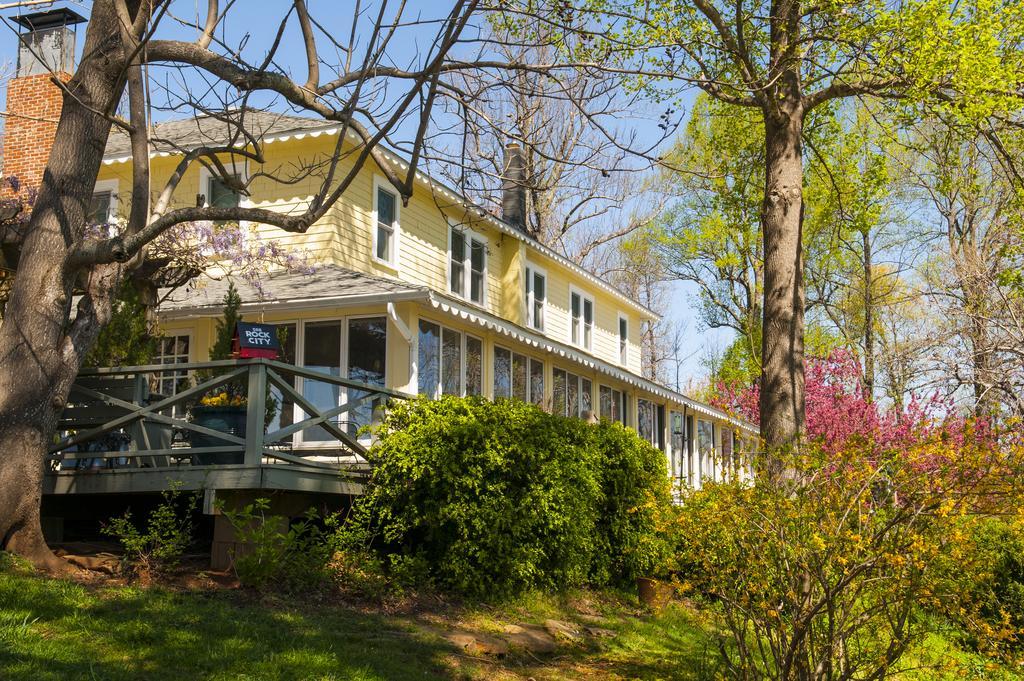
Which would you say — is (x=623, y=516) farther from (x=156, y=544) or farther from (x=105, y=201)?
(x=105, y=201)

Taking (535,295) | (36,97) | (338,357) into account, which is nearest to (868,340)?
(535,295)

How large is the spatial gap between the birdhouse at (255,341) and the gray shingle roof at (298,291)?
176 cm

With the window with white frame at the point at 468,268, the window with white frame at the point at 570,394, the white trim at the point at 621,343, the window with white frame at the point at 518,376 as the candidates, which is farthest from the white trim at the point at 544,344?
the white trim at the point at 621,343

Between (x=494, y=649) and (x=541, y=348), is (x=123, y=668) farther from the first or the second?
(x=541, y=348)

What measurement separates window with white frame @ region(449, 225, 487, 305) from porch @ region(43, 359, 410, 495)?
7410 mm

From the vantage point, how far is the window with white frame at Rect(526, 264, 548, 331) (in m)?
20.8

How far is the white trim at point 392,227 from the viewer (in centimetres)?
1547

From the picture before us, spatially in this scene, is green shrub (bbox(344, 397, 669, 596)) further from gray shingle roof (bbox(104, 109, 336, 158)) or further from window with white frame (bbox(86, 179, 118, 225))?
window with white frame (bbox(86, 179, 118, 225))

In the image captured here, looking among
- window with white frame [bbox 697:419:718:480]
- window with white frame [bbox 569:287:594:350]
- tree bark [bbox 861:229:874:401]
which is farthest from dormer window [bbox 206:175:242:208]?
tree bark [bbox 861:229:874:401]

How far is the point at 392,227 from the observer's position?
633 inches

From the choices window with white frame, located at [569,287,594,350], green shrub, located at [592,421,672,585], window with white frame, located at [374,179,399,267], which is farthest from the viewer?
window with white frame, located at [569,287,594,350]

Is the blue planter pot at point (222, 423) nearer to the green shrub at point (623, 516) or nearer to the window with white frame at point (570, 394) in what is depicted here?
the green shrub at point (623, 516)

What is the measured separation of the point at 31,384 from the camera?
8656mm

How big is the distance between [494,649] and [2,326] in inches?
212
